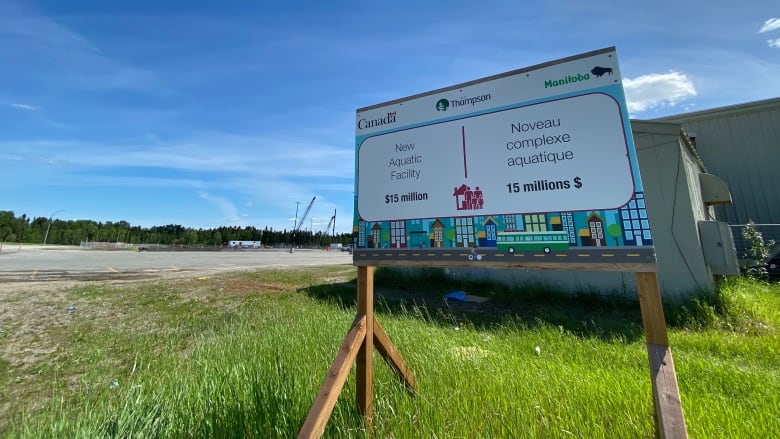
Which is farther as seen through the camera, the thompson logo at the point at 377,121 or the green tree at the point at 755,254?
the green tree at the point at 755,254

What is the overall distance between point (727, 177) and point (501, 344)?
48.6ft

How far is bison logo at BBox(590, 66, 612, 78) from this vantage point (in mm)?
1981

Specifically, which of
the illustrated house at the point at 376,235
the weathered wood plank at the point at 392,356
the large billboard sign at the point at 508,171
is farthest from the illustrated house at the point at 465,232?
the weathered wood plank at the point at 392,356

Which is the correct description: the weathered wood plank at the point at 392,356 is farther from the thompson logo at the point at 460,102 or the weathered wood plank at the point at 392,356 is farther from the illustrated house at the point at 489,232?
the thompson logo at the point at 460,102

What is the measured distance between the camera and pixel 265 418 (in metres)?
2.35

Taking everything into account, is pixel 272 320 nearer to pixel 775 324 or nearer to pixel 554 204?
pixel 554 204

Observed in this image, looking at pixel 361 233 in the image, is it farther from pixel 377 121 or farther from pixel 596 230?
pixel 596 230

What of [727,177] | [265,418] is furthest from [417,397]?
[727,177]

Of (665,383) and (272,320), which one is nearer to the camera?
(665,383)

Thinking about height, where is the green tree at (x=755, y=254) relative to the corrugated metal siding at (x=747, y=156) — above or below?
below

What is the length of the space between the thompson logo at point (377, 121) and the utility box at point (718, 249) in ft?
24.4

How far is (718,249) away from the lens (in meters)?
6.31

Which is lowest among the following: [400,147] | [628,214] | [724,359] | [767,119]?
[724,359]

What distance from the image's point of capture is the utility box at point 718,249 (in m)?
6.21
